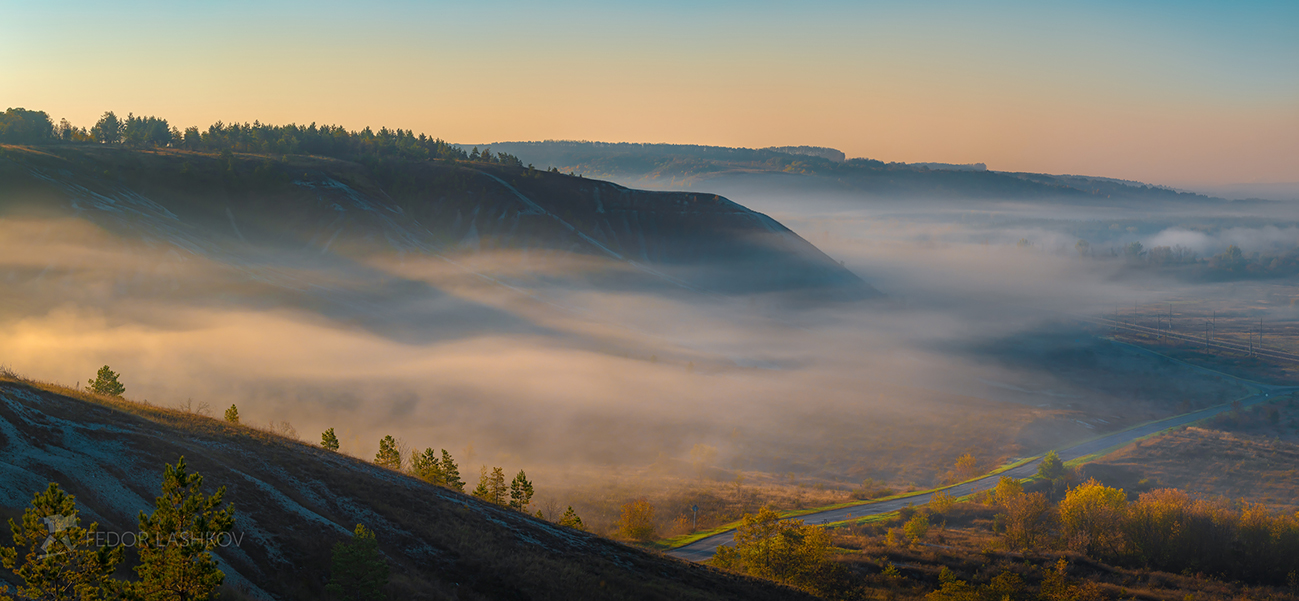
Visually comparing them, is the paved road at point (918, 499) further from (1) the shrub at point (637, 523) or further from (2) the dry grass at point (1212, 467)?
(2) the dry grass at point (1212, 467)

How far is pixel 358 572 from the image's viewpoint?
28156mm

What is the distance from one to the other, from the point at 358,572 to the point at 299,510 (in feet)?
31.8

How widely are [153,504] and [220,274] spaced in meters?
174

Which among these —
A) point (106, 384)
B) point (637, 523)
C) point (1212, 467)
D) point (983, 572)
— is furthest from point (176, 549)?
point (1212, 467)

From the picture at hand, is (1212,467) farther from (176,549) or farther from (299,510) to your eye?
(176,549)

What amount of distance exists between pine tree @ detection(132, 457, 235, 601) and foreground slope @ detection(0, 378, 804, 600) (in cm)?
1339

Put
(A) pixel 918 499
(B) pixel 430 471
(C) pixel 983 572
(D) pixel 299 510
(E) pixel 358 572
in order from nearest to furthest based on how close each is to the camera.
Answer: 1. (E) pixel 358 572
2. (D) pixel 299 510
3. (B) pixel 430 471
4. (C) pixel 983 572
5. (A) pixel 918 499

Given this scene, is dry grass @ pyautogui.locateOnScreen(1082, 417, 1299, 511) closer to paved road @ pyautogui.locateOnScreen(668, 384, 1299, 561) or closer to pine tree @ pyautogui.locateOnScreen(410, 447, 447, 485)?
A: paved road @ pyautogui.locateOnScreen(668, 384, 1299, 561)

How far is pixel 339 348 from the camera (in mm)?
176500

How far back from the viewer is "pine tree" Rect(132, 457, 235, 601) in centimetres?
1526

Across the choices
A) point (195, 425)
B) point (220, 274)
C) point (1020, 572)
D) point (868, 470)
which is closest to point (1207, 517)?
point (1020, 572)

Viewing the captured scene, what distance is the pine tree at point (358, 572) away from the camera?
2803cm

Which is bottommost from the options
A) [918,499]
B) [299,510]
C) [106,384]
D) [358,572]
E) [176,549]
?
[918,499]

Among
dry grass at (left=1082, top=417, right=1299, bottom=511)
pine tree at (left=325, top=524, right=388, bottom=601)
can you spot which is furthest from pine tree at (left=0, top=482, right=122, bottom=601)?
dry grass at (left=1082, top=417, right=1299, bottom=511)
